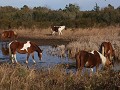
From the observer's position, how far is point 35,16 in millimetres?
64750

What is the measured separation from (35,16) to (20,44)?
44577 millimetres

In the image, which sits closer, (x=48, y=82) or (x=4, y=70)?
(x=48, y=82)

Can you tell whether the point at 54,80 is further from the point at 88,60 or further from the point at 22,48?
the point at 22,48

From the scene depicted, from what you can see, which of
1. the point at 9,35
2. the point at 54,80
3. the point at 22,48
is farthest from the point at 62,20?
the point at 54,80

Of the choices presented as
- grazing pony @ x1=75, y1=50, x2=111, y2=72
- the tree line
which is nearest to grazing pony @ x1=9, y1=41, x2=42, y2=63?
grazing pony @ x1=75, y1=50, x2=111, y2=72

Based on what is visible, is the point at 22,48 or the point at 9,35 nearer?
the point at 22,48

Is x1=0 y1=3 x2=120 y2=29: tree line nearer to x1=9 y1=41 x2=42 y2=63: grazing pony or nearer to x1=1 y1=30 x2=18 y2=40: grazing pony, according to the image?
x1=1 y1=30 x2=18 y2=40: grazing pony

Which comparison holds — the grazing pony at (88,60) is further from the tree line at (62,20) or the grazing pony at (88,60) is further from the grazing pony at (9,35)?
the tree line at (62,20)

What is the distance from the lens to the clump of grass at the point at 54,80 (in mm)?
8023

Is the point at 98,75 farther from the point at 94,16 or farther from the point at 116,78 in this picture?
the point at 94,16

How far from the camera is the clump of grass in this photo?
802 cm

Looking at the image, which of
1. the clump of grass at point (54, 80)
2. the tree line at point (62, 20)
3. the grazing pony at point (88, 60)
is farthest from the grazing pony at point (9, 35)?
the clump of grass at point (54, 80)

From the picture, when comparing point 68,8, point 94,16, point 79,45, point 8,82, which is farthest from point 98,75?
point 68,8

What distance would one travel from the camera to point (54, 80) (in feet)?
30.2
